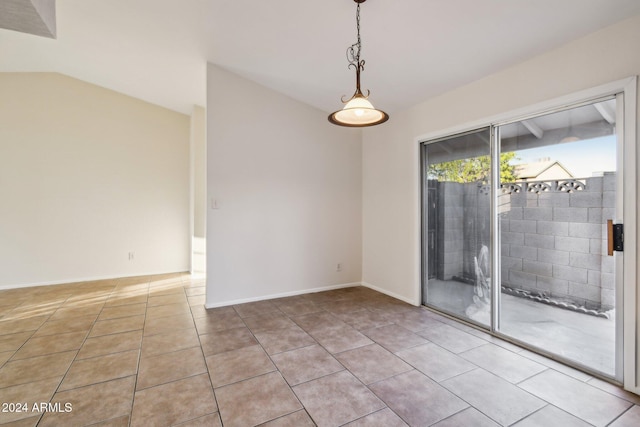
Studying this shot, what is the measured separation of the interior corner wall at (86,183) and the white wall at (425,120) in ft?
12.2

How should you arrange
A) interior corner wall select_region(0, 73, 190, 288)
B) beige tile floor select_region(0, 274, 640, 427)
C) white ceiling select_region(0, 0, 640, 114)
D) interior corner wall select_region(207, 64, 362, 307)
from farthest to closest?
interior corner wall select_region(0, 73, 190, 288) → interior corner wall select_region(207, 64, 362, 307) → white ceiling select_region(0, 0, 640, 114) → beige tile floor select_region(0, 274, 640, 427)

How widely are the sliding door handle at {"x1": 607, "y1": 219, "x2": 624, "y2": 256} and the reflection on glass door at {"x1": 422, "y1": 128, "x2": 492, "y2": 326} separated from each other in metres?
0.91

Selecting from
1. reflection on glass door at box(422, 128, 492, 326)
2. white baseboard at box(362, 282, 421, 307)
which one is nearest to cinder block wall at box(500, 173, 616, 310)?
reflection on glass door at box(422, 128, 492, 326)

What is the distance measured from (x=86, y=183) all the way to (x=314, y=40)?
4.54 meters

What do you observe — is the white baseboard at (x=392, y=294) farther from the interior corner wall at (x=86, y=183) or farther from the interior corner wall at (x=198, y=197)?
the interior corner wall at (x=86, y=183)

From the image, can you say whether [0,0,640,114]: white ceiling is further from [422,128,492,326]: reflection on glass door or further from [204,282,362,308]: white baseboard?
[204,282,362,308]: white baseboard

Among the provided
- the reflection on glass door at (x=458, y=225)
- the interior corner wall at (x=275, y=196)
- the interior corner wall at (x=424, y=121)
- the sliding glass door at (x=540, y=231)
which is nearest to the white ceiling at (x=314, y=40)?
the interior corner wall at (x=424, y=121)

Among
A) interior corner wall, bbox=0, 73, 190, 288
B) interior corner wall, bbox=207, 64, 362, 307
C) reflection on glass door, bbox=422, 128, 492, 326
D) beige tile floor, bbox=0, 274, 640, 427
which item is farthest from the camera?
interior corner wall, bbox=0, 73, 190, 288

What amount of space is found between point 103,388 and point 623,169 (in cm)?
395

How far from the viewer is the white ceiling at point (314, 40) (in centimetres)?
218

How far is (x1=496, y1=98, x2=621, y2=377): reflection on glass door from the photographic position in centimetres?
221

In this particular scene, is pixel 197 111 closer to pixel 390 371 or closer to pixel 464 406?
pixel 390 371

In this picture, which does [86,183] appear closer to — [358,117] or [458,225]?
[358,117]

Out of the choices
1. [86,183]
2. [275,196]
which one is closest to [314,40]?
[275,196]
